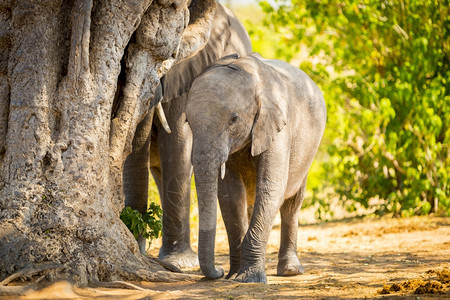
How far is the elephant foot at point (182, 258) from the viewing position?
6.86m

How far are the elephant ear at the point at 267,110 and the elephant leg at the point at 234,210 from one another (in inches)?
18.6

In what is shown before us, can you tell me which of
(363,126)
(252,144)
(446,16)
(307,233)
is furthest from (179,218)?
(446,16)

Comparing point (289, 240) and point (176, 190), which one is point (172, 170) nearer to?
point (176, 190)

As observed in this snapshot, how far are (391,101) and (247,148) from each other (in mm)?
5454

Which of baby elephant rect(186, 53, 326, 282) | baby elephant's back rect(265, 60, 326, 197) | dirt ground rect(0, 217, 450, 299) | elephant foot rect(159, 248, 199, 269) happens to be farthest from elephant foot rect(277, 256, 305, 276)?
elephant foot rect(159, 248, 199, 269)

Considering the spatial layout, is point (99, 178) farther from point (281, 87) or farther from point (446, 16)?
point (446, 16)

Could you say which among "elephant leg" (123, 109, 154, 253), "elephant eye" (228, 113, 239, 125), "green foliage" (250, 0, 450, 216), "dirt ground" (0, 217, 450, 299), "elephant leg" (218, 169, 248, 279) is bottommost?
"dirt ground" (0, 217, 450, 299)

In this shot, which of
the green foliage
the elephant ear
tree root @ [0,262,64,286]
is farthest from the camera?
the green foliage

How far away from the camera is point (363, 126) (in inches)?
412

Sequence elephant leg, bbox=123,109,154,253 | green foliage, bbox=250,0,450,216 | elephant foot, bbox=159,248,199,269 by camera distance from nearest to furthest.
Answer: elephant foot, bbox=159,248,199,269, elephant leg, bbox=123,109,154,253, green foliage, bbox=250,0,450,216

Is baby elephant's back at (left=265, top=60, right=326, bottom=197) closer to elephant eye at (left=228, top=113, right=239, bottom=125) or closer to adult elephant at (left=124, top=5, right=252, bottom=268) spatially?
elephant eye at (left=228, top=113, right=239, bottom=125)

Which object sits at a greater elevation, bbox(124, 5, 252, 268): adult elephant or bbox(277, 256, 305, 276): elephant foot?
bbox(124, 5, 252, 268): adult elephant

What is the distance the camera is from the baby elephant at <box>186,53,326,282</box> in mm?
5082

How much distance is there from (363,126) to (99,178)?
6382 millimetres
